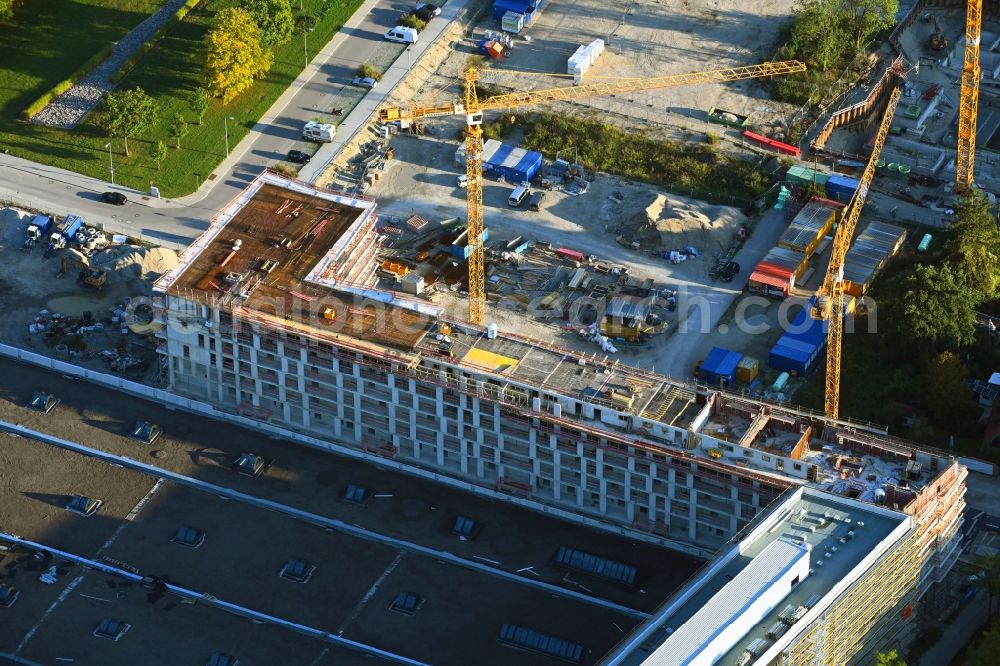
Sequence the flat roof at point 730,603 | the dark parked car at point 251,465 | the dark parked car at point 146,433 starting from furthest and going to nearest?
1. the dark parked car at point 146,433
2. the dark parked car at point 251,465
3. the flat roof at point 730,603

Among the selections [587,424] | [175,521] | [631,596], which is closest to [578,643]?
[631,596]

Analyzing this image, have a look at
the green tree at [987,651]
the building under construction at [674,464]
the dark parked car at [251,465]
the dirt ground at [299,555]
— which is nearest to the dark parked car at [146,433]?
the dirt ground at [299,555]

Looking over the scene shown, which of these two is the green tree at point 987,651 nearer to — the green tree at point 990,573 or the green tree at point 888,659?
the green tree at point 990,573

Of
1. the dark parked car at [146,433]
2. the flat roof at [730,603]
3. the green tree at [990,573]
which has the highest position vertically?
the green tree at [990,573]

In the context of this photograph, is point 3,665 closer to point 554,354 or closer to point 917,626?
point 554,354

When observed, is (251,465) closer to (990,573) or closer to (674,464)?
(674,464)

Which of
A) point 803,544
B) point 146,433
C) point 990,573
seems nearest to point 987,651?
point 990,573
